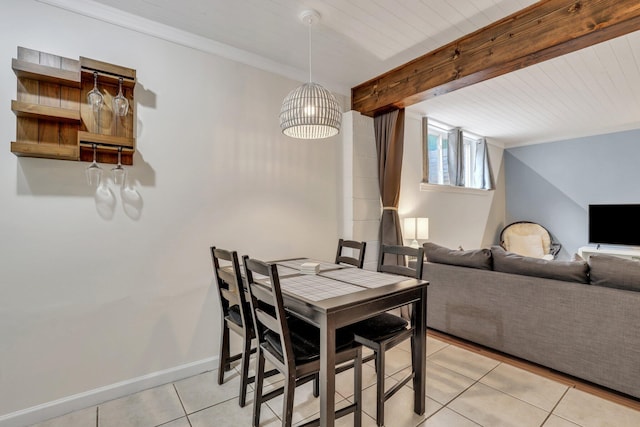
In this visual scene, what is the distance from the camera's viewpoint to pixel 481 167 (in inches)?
212

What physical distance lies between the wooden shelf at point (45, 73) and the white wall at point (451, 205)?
131 inches

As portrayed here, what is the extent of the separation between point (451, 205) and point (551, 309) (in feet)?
8.77

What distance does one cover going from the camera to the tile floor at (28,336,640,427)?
1.79 metres

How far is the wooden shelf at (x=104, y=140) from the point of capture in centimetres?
186

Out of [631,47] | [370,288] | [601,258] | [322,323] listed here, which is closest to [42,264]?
[322,323]

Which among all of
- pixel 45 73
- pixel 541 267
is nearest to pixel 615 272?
pixel 541 267

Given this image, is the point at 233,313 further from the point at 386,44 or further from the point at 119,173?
the point at 386,44

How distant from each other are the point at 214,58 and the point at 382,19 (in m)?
1.31

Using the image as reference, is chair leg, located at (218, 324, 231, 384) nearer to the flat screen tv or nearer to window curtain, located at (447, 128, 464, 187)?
window curtain, located at (447, 128, 464, 187)

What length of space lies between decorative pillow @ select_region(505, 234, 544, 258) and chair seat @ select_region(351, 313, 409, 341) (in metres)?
4.56

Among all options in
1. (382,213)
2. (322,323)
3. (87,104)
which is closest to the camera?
(322,323)

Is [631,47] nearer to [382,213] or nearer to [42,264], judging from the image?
[382,213]

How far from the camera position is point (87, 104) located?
6.40ft

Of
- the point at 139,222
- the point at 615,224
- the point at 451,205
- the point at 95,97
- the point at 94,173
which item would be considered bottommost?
the point at 615,224
